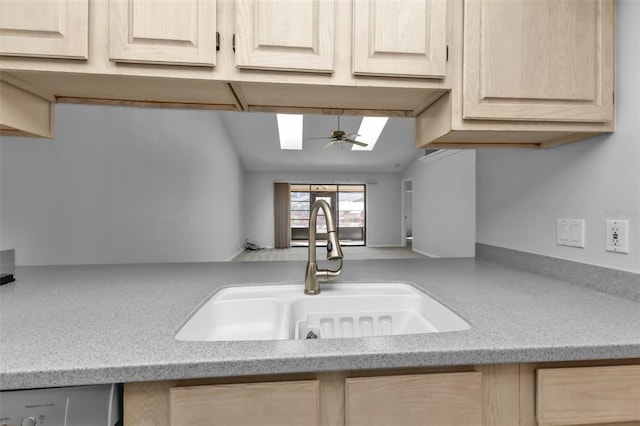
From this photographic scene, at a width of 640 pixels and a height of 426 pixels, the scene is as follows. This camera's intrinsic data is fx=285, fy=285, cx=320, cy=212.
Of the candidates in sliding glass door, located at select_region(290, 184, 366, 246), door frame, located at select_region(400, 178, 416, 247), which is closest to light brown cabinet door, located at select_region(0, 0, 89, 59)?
sliding glass door, located at select_region(290, 184, 366, 246)

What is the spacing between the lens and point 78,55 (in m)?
0.80

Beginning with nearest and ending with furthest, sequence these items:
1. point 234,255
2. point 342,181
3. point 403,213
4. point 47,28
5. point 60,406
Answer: point 60,406
point 47,28
point 234,255
point 342,181
point 403,213

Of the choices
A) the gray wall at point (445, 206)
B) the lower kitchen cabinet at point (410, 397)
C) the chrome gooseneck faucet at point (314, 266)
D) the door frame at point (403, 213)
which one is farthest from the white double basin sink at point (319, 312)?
Result: the door frame at point (403, 213)

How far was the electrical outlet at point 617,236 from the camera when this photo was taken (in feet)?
3.09

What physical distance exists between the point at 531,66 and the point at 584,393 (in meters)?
0.93

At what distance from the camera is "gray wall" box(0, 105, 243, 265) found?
167 centimetres

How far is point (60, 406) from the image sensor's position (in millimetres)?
541

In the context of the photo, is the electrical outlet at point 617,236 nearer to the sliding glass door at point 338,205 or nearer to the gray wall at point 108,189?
the gray wall at point 108,189

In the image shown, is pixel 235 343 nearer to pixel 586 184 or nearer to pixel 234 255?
pixel 586 184

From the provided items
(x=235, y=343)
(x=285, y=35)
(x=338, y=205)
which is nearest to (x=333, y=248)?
(x=235, y=343)

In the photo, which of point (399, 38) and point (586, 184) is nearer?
point (399, 38)

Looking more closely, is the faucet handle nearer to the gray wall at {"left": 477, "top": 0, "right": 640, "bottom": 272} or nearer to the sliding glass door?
the gray wall at {"left": 477, "top": 0, "right": 640, "bottom": 272}

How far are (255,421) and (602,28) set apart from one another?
154 centimetres

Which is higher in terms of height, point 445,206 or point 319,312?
point 445,206
